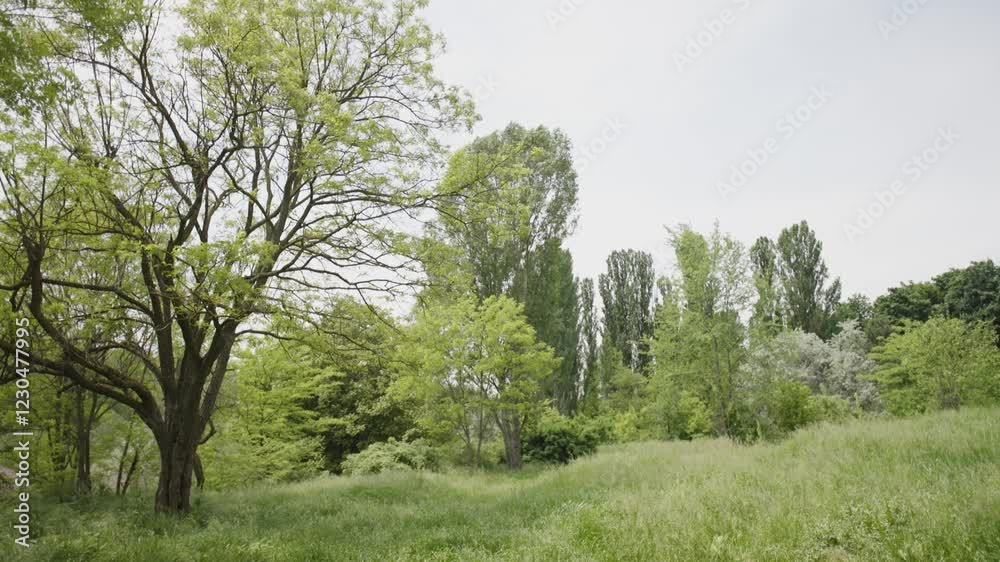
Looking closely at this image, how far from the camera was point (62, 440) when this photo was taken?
14.1 m

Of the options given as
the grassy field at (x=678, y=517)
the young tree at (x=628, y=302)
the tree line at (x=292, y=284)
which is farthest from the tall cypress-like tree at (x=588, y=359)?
the grassy field at (x=678, y=517)

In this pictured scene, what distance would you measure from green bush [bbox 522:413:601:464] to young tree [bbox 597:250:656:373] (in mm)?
15147

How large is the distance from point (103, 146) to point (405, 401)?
605 inches

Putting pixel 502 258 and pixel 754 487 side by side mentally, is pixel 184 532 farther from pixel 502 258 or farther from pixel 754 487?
pixel 502 258

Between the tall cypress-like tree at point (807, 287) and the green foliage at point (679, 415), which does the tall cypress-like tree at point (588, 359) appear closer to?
the green foliage at point (679, 415)

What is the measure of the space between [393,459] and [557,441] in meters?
6.62

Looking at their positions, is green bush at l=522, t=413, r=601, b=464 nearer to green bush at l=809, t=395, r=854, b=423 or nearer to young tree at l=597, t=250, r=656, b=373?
green bush at l=809, t=395, r=854, b=423

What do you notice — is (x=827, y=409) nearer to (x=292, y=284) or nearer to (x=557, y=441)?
(x=557, y=441)

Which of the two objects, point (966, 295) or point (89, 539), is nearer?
point (89, 539)

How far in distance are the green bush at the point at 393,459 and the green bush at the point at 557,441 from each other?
13.3 ft

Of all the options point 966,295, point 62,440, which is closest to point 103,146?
point 62,440

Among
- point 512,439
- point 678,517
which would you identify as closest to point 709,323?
point 512,439

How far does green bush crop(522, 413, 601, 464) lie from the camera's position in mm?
19828

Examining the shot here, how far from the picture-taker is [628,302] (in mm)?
37219
